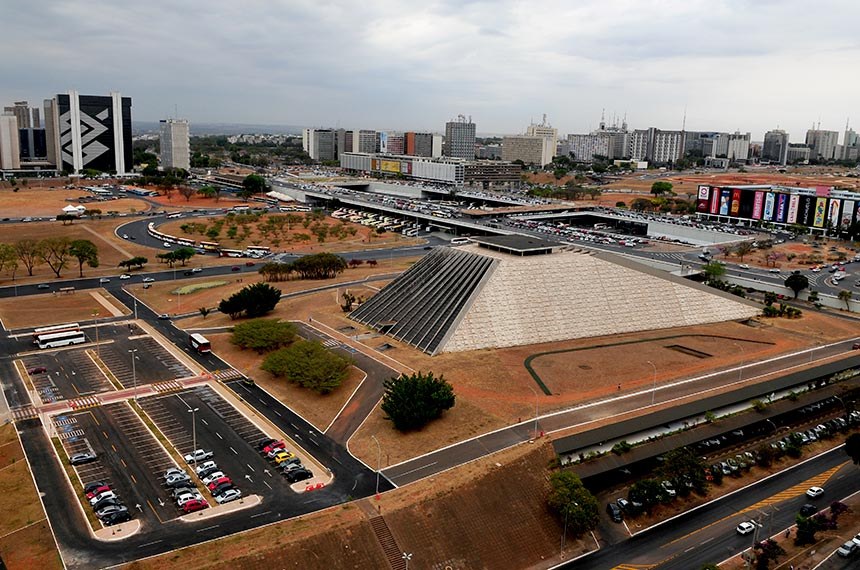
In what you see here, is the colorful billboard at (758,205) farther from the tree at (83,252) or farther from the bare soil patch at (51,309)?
the tree at (83,252)

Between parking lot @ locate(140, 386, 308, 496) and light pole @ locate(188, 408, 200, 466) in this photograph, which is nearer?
parking lot @ locate(140, 386, 308, 496)

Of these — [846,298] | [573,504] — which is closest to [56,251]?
[573,504]

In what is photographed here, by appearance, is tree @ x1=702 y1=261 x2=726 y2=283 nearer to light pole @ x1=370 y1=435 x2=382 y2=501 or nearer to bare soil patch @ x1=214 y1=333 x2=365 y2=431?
bare soil patch @ x1=214 y1=333 x2=365 y2=431

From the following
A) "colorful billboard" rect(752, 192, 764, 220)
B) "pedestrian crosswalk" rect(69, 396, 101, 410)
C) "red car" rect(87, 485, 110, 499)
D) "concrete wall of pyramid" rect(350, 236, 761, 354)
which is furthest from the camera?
"colorful billboard" rect(752, 192, 764, 220)

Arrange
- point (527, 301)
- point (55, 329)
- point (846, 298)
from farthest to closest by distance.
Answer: point (846, 298)
point (527, 301)
point (55, 329)

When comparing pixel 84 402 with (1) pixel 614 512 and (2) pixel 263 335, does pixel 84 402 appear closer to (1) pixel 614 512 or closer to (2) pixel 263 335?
(2) pixel 263 335

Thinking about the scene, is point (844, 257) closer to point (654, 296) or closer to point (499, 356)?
point (654, 296)

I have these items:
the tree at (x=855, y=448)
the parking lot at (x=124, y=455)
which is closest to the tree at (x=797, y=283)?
the tree at (x=855, y=448)

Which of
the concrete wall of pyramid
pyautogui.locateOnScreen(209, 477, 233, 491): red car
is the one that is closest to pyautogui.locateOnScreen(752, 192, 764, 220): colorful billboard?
the concrete wall of pyramid
